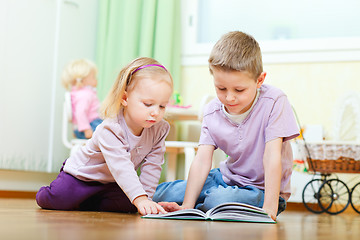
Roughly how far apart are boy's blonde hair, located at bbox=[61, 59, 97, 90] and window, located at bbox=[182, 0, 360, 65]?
747 mm

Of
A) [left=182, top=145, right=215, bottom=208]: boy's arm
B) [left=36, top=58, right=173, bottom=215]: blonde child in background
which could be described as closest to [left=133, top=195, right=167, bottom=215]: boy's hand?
[left=36, top=58, right=173, bottom=215]: blonde child in background

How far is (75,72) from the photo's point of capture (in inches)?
117

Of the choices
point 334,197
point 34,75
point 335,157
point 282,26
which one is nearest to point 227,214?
point 335,157

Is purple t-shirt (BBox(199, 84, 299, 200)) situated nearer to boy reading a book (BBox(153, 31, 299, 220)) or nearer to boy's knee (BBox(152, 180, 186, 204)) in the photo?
boy reading a book (BBox(153, 31, 299, 220))

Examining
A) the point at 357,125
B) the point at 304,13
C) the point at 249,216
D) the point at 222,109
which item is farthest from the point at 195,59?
the point at 249,216

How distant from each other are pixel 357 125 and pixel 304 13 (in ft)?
3.03

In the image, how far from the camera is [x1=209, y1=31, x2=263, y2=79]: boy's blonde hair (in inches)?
53.7

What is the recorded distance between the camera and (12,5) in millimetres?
2793

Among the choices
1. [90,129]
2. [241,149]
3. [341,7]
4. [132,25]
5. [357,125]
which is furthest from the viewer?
[132,25]

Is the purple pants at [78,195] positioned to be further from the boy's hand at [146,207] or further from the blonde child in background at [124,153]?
the boy's hand at [146,207]

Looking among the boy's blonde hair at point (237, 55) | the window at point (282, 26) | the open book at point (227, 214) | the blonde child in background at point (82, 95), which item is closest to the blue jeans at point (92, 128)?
the blonde child in background at point (82, 95)

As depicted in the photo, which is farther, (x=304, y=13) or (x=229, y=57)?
(x=304, y=13)

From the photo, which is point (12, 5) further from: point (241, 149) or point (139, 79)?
point (241, 149)

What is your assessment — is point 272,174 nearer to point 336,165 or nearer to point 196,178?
point 196,178
